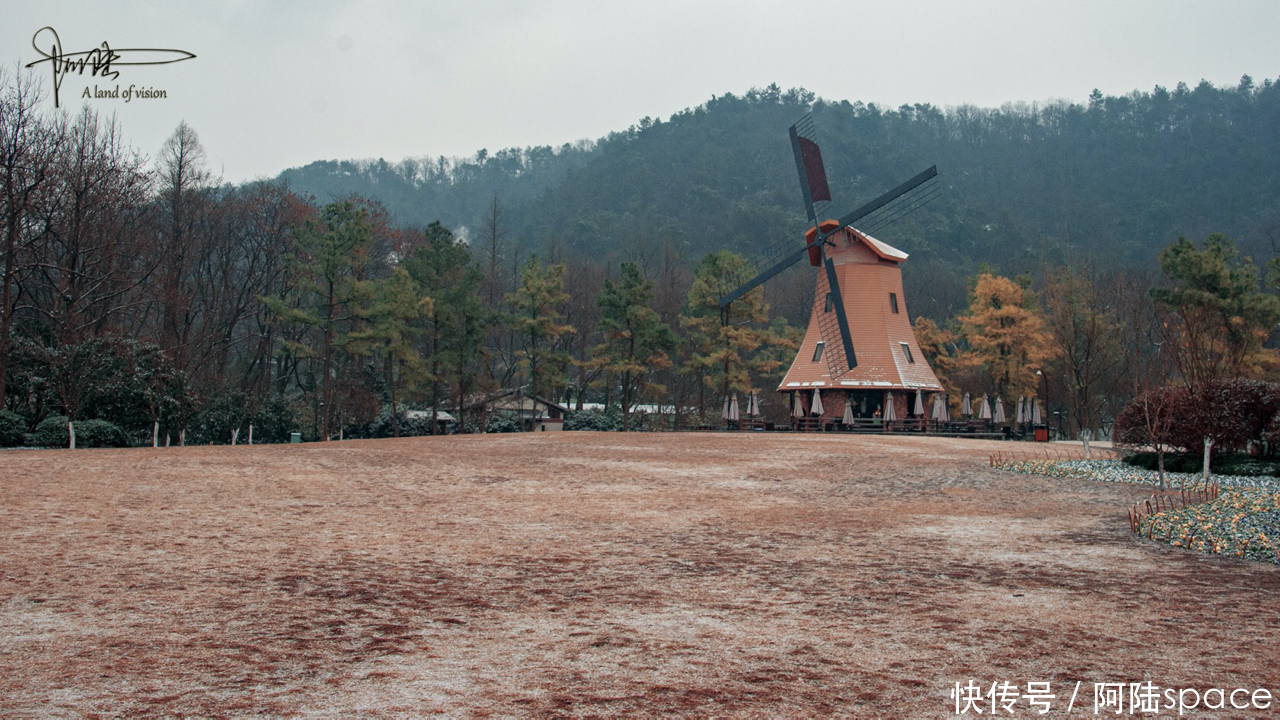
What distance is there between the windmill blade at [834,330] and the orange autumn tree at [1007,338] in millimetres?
7869

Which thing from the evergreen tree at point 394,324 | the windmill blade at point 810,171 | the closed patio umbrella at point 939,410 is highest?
the windmill blade at point 810,171

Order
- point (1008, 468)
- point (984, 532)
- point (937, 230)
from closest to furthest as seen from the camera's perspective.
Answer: point (984, 532)
point (1008, 468)
point (937, 230)

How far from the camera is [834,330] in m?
36.8

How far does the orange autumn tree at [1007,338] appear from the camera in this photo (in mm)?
39812

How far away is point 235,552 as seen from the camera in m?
8.92

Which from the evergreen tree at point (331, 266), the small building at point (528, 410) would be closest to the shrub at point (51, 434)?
the evergreen tree at point (331, 266)

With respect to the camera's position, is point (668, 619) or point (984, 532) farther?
point (984, 532)

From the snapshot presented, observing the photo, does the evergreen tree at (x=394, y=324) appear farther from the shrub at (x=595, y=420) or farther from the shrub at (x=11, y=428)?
the shrub at (x=11, y=428)

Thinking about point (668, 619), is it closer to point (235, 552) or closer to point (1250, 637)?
point (1250, 637)

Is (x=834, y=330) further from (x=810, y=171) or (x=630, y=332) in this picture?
(x=630, y=332)

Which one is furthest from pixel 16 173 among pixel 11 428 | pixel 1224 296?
pixel 1224 296

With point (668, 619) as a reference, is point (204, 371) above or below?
above

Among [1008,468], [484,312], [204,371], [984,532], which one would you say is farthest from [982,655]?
[204,371]

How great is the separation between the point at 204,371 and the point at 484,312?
12.3 meters
